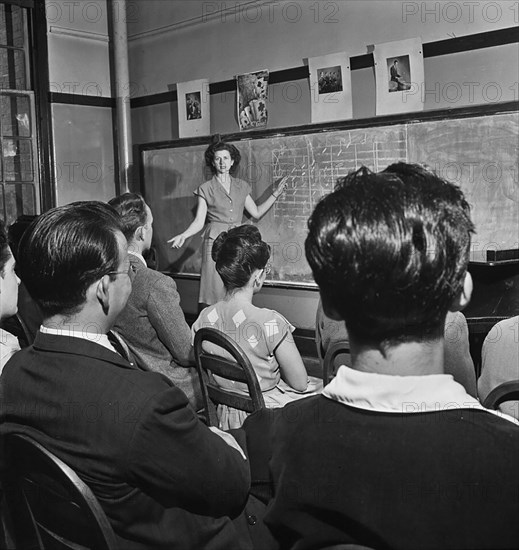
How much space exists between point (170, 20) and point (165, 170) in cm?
111

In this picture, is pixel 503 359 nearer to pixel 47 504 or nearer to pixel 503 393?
pixel 503 393

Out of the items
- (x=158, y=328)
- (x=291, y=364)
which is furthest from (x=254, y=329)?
(x=158, y=328)

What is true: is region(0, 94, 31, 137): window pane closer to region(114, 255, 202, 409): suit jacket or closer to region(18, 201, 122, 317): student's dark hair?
region(114, 255, 202, 409): suit jacket

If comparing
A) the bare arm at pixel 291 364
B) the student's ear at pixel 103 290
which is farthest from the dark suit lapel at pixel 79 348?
the bare arm at pixel 291 364

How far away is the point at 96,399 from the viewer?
43.2 inches

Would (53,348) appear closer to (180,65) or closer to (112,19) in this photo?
(180,65)

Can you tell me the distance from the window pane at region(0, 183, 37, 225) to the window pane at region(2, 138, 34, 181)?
7 centimetres

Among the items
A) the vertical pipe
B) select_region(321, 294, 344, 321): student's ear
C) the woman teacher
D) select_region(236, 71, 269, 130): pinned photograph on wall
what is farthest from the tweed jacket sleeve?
the vertical pipe

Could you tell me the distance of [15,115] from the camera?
16.8ft

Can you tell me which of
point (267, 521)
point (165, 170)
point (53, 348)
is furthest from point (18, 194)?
point (267, 521)

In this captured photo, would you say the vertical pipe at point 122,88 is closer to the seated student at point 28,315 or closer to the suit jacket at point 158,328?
the seated student at point 28,315

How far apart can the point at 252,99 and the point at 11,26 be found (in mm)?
1963

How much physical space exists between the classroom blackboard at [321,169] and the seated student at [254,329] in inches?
38.9

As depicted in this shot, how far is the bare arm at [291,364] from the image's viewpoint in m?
2.15
